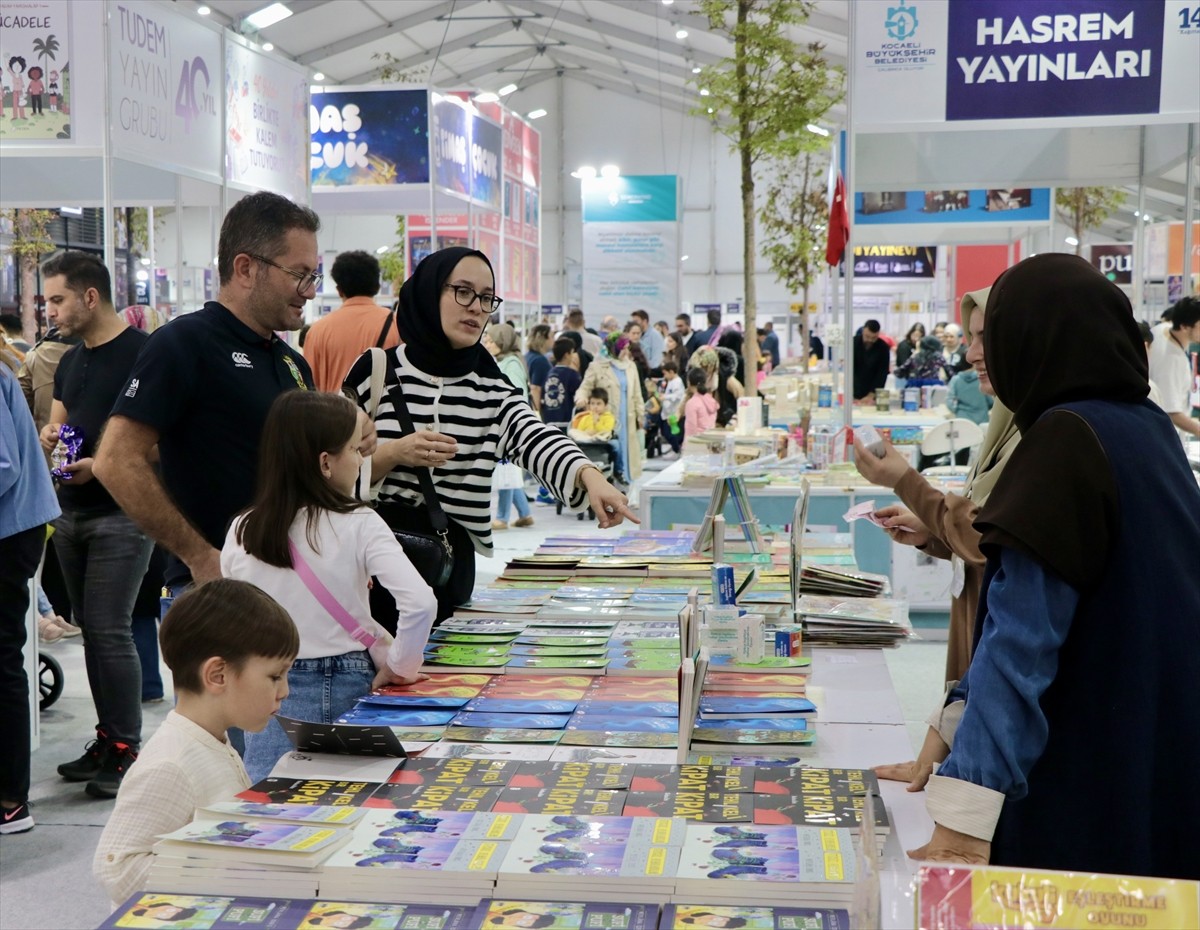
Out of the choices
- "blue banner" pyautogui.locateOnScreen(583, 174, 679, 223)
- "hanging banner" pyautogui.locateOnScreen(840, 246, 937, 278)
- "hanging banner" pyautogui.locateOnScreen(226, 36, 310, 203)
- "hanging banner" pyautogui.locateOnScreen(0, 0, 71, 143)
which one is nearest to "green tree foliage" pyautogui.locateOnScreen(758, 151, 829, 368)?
"blue banner" pyautogui.locateOnScreen(583, 174, 679, 223)

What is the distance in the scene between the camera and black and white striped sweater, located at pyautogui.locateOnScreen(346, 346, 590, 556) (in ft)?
9.86

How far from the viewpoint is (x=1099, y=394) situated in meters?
1.55

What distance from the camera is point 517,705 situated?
237 centimetres

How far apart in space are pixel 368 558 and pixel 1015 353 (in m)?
1.24

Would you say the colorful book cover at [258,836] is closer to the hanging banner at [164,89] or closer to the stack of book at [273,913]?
the stack of book at [273,913]

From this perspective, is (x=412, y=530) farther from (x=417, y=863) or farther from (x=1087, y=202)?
(x=1087, y=202)

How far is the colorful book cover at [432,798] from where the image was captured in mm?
1799

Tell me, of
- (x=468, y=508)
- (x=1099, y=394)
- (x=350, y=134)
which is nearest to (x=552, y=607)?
(x=468, y=508)

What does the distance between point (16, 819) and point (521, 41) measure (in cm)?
2608

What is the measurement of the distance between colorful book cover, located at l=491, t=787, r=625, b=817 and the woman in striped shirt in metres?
1.09

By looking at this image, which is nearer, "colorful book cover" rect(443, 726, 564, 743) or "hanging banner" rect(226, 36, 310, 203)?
"colorful book cover" rect(443, 726, 564, 743)

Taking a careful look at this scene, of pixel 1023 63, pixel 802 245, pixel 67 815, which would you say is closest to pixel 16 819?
pixel 67 815

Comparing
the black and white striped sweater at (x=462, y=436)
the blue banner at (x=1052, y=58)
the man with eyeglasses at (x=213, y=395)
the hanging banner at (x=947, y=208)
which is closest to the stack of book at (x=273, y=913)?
the man with eyeglasses at (x=213, y=395)

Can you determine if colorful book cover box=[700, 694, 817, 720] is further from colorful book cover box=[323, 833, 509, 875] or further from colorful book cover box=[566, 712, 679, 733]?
colorful book cover box=[323, 833, 509, 875]
